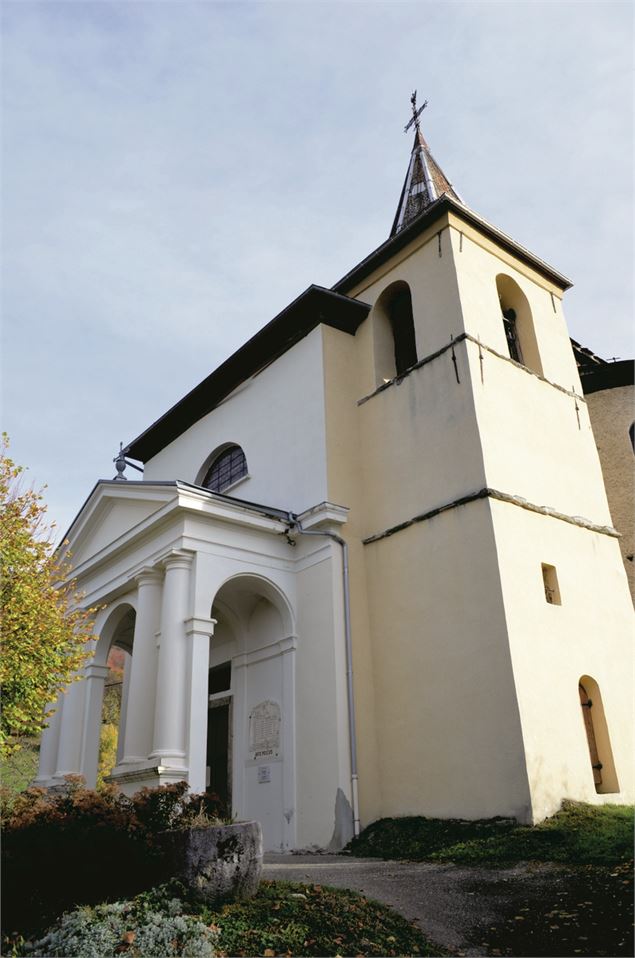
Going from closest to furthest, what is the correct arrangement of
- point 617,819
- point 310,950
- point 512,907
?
point 310,950
point 512,907
point 617,819

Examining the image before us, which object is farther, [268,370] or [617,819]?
[268,370]

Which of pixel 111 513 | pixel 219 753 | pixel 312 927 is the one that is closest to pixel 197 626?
pixel 219 753

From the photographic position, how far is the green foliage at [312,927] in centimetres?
562

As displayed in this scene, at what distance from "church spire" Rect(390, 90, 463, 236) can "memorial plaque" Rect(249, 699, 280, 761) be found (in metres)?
11.6

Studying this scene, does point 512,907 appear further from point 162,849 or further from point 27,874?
point 27,874

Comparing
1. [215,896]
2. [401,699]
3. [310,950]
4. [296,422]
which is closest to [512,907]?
[310,950]

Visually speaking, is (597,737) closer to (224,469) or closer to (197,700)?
(197,700)

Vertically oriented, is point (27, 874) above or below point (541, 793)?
below

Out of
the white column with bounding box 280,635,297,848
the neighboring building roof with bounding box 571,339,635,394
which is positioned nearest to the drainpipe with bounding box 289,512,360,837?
the white column with bounding box 280,635,297,848

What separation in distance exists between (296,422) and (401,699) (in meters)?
5.67

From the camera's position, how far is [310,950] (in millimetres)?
5582

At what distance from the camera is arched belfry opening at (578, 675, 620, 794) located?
35.6 feet

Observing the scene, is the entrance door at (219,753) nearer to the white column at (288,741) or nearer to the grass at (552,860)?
the white column at (288,741)

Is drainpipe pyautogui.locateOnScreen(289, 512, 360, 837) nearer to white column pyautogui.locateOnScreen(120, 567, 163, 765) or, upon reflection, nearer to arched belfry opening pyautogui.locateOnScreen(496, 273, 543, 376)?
white column pyautogui.locateOnScreen(120, 567, 163, 765)
